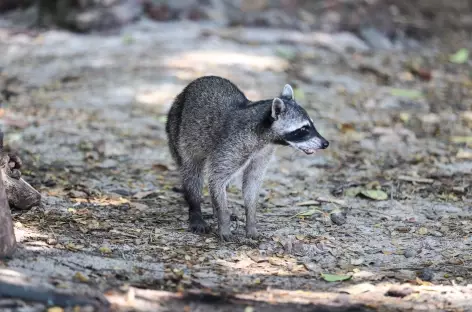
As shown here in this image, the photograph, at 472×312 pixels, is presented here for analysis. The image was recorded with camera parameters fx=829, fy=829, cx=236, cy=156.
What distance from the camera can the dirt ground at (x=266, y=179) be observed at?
5672 millimetres

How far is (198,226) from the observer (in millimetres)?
7023

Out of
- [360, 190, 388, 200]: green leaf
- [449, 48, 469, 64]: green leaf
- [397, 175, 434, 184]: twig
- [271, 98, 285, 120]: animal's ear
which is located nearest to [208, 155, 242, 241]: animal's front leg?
[271, 98, 285, 120]: animal's ear

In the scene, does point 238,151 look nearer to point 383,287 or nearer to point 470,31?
point 383,287

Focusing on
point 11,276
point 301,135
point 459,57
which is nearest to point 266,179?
point 301,135

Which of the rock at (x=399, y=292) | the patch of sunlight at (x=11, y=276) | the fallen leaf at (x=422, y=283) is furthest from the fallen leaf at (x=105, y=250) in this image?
the fallen leaf at (x=422, y=283)

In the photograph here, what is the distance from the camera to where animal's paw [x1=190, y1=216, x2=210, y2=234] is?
7000mm

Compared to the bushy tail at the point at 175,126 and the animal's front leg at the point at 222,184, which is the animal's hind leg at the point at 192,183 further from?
the animal's front leg at the point at 222,184

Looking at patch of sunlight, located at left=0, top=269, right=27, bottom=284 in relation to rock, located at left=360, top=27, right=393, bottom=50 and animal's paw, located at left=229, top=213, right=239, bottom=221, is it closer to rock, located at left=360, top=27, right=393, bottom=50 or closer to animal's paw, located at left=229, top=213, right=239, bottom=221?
animal's paw, located at left=229, top=213, right=239, bottom=221

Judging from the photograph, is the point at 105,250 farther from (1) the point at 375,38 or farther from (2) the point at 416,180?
(1) the point at 375,38

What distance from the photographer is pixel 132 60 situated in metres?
11.8

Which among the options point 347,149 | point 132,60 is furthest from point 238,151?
point 132,60

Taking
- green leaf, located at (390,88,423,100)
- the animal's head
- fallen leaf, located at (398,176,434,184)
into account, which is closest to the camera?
the animal's head

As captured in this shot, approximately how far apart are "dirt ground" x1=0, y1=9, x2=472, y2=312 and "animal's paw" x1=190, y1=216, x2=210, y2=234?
0.14 m

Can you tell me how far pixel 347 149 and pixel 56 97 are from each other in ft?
12.6
